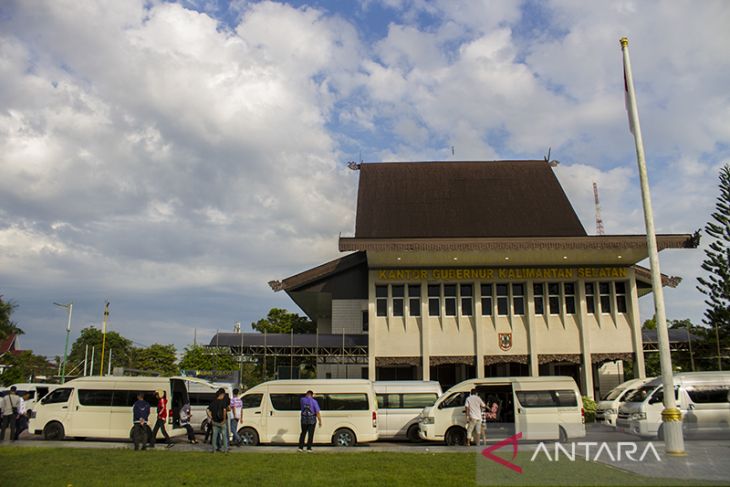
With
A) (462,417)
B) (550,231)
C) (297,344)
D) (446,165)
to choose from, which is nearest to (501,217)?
(550,231)

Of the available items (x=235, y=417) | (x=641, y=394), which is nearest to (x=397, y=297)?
(x=641, y=394)

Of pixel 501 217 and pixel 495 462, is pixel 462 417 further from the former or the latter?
pixel 501 217

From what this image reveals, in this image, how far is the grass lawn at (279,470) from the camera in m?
9.88

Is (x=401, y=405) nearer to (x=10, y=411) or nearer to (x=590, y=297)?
(x=10, y=411)

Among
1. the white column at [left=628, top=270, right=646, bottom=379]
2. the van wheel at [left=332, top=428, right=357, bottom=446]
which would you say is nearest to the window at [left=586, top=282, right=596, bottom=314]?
the white column at [left=628, top=270, right=646, bottom=379]

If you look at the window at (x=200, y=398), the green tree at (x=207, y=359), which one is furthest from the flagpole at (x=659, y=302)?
the green tree at (x=207, y=359)

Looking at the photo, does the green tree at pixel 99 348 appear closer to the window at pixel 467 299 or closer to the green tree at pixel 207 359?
the green tree at pixel 207 359

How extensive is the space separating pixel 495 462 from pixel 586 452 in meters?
1.94

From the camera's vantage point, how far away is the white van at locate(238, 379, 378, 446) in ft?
56.3

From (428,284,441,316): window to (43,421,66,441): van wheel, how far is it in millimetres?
18888

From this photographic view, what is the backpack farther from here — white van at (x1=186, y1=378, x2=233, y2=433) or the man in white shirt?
white van at (x1=186, y1=378, x2=233, y2=433)

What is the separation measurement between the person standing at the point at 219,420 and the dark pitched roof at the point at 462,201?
65.2ft

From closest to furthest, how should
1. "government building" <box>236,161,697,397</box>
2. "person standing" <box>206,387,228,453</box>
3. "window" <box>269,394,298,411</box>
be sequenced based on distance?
"person standing" <box>206,387,228,453</box>
"window" <box>269,394,298,411</box>
"government building" <box>236,161,697,397</box>

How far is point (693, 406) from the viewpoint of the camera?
18016mm
